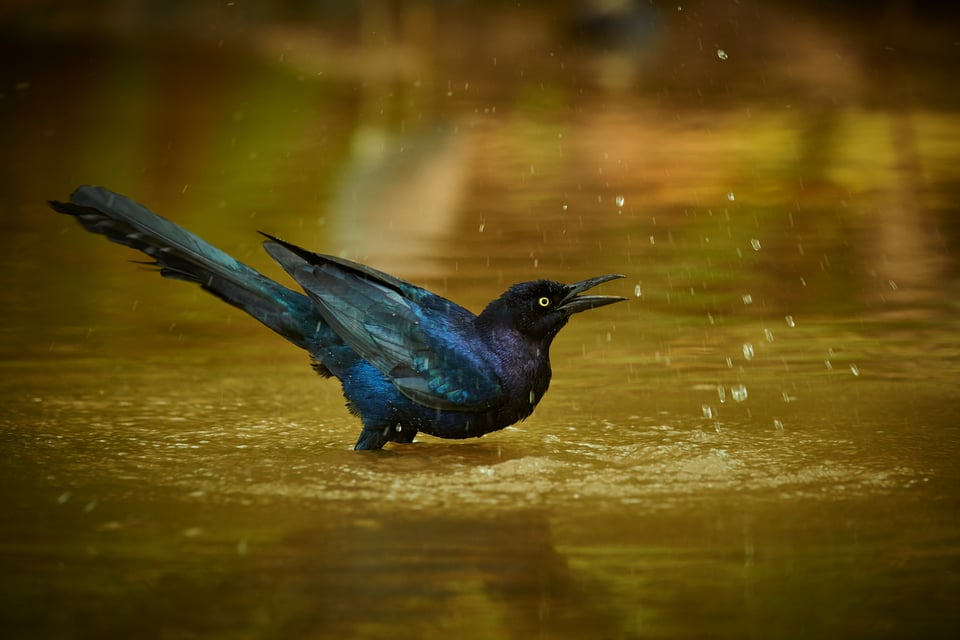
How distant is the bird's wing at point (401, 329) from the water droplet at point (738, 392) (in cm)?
140

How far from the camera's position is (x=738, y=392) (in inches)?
256

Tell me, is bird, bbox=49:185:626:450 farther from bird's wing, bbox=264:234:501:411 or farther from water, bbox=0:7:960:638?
water, bbox=0:7:960:638

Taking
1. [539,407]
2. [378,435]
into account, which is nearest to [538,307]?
[378,435]

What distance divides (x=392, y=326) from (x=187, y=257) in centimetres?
77

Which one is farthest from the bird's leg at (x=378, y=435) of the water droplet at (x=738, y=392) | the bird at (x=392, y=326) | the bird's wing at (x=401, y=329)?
the water droplet at (x=738, y=392)

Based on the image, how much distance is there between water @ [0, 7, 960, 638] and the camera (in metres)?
4.08

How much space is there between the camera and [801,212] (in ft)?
37.0

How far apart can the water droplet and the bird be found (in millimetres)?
1213

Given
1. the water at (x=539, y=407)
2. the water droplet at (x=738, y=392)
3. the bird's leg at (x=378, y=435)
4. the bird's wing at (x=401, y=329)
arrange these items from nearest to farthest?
the water at (x=539, y=407) → the bird's wing at (x=401, y=329) → the bird's leg at (x=378, y=435) → the water droplet at (x=738, y=392)

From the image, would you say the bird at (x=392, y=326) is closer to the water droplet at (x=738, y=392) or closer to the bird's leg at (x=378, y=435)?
the bird's leg at (x=378, y=435)

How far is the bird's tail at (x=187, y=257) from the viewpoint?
17.7 ft

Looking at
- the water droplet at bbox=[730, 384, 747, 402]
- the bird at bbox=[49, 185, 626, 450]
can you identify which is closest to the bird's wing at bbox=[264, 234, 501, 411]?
the bird at bbox=[49, 185, 626, 450]

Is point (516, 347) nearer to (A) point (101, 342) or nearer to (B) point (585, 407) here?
(B) point (585, 407)

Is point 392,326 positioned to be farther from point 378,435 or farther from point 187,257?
point 187,257
